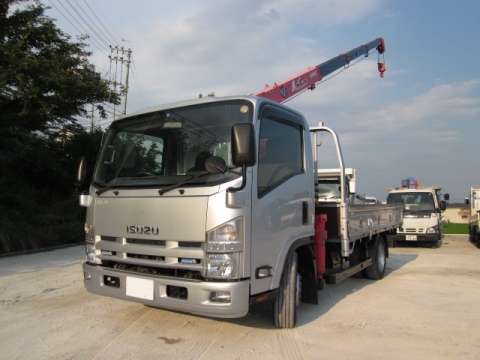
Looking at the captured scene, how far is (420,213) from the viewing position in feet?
47.4

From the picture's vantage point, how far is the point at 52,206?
15.6 meters

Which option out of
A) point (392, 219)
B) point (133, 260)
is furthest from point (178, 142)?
point (392, 219)

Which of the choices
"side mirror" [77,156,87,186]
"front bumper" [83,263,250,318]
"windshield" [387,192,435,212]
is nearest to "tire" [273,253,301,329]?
"front bumper" [83,263,250,318]

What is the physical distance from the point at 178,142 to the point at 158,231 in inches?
38.4

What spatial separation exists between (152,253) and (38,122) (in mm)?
12644

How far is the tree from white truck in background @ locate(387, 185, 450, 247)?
461 inches

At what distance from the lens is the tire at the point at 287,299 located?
14.0 feet

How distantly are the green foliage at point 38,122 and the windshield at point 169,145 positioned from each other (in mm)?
7882

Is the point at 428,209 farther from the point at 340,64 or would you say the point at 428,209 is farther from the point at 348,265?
the point at 348,265

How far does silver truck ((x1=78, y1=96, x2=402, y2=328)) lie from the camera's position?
3553 mm

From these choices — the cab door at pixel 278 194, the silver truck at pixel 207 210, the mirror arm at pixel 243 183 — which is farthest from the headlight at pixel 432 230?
the mirror arm at pixel 243 183

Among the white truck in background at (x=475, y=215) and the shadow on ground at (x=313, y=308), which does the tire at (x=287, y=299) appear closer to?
the shadow on ground at (x=313, y=308)

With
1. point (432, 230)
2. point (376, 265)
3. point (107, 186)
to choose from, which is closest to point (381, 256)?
point (376, 265)

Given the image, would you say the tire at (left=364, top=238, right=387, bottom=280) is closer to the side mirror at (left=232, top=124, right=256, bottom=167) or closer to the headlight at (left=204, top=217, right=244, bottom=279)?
the headlight at (left=204, top=217, right=244, bottom=279)
